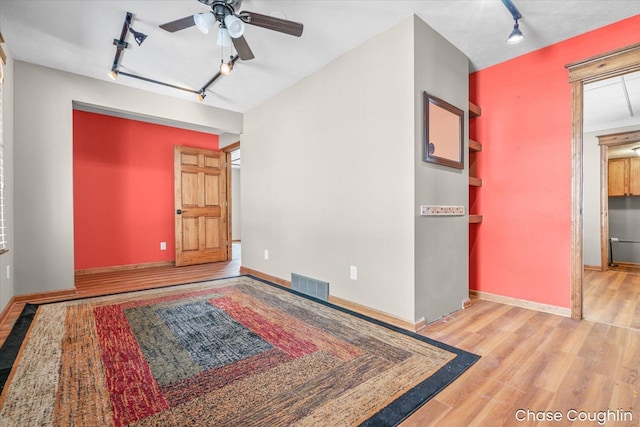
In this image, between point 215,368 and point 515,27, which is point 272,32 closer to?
point 515,27

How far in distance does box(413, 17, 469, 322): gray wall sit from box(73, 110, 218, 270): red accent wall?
14.9ft

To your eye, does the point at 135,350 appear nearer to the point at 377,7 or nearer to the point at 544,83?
the point at 377,7

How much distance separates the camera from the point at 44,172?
3273mm

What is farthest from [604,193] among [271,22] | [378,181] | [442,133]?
[271,22]

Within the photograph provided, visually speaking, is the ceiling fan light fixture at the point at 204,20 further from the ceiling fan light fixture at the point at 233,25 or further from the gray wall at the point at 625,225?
the gray wall at the point at 625,225

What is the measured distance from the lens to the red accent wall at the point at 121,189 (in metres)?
4.46

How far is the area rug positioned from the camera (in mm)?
1390

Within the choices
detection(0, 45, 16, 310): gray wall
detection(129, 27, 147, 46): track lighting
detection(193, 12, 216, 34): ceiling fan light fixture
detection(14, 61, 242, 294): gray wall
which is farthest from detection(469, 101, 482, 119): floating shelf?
detection(0, 45, 16, 310): gray wall

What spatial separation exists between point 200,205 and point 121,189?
124 cm

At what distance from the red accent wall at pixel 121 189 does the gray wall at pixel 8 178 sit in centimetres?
145

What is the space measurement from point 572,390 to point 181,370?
2.20 m

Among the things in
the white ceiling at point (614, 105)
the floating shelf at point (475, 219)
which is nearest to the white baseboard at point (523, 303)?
the floating shelf at point (475, 219)

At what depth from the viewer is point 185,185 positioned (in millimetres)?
5238

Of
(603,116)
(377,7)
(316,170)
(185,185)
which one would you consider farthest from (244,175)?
(603,116)
